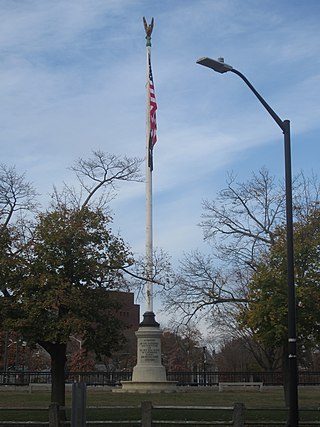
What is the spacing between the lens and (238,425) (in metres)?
15.9

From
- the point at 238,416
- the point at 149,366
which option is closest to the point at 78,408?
the point at 238,416

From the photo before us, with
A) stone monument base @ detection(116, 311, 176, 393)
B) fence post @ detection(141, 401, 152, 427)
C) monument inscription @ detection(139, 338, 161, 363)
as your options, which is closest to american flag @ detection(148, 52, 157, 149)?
stone monument base @ detection(116, 311, 176, 393)

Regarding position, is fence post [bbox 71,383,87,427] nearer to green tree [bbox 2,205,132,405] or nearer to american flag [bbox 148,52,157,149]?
green tree [bbox 2,205,132,405]

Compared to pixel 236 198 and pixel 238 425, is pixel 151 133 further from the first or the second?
pixel 238 425

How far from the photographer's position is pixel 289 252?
13867 mm

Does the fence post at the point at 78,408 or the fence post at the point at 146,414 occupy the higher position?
the fence post at the point at 78,408

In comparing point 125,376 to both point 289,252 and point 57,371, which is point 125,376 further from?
point 289,252

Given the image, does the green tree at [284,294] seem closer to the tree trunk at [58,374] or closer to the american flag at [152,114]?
the tree trunk at [58,374]

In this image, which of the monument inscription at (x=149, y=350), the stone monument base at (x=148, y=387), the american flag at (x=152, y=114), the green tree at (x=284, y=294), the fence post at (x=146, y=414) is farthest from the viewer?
the american flag at (x=152, y=114)

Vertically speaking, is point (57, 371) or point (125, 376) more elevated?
point (57, 371)

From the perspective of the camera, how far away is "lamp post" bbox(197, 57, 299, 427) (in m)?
13.2

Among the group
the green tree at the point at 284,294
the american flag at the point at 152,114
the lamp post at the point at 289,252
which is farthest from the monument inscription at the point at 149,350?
the lamp post at the point at 289,252

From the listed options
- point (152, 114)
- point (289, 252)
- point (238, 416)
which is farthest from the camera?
point (152, 114)

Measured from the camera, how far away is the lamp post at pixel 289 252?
13203 millimetres
